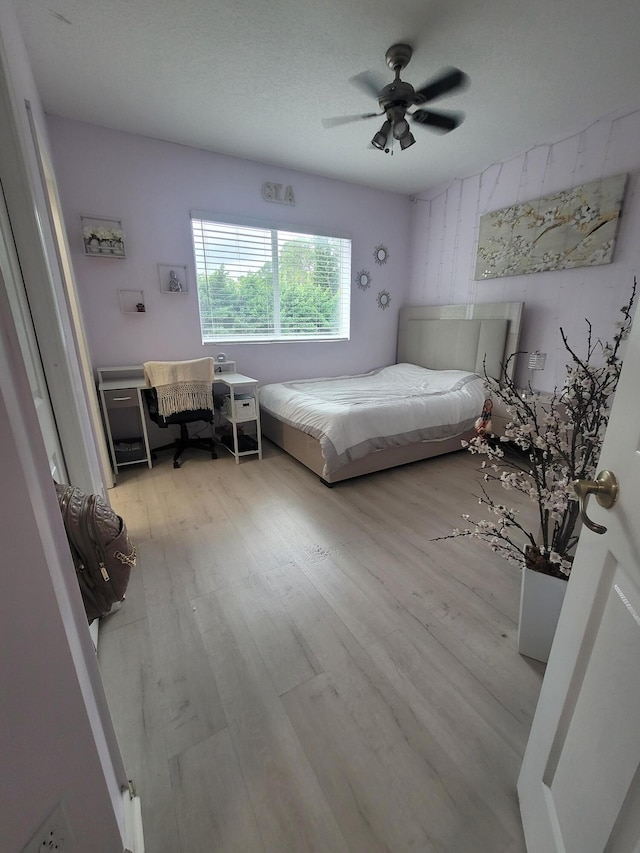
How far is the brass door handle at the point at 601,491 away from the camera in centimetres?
58

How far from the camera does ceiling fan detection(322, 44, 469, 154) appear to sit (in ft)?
6.29

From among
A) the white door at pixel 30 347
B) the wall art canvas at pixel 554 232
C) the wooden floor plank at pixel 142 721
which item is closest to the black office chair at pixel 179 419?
the white door at pixel 30 347

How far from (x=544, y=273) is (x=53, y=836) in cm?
420

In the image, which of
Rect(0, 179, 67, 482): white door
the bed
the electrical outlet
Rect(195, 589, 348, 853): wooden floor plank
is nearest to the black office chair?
the bed

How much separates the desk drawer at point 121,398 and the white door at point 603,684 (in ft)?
10.0

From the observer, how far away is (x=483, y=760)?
1.04 m

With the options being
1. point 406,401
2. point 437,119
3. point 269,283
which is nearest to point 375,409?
point 406,401

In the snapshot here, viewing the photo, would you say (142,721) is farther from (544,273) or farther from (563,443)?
(544,273)

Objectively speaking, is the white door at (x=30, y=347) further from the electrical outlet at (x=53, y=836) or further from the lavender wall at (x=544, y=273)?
the lavender wall at (x=544, y=273)

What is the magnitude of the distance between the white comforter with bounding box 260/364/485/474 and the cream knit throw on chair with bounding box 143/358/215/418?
2.23ft

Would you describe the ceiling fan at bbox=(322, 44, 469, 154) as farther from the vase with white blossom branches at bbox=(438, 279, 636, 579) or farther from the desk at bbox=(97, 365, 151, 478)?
the desk at bbox=(97, 365, 151, 478)

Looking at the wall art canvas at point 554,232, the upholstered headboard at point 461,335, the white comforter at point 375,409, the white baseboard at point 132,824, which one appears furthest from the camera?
the upholstered headboard at point 461,335

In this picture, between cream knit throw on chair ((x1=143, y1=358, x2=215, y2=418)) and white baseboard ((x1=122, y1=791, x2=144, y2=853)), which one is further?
cream knit throw on chair ((x1=143, y1=358, x2=215, y2=418))

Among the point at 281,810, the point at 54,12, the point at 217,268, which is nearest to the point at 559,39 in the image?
the point at 54,12
